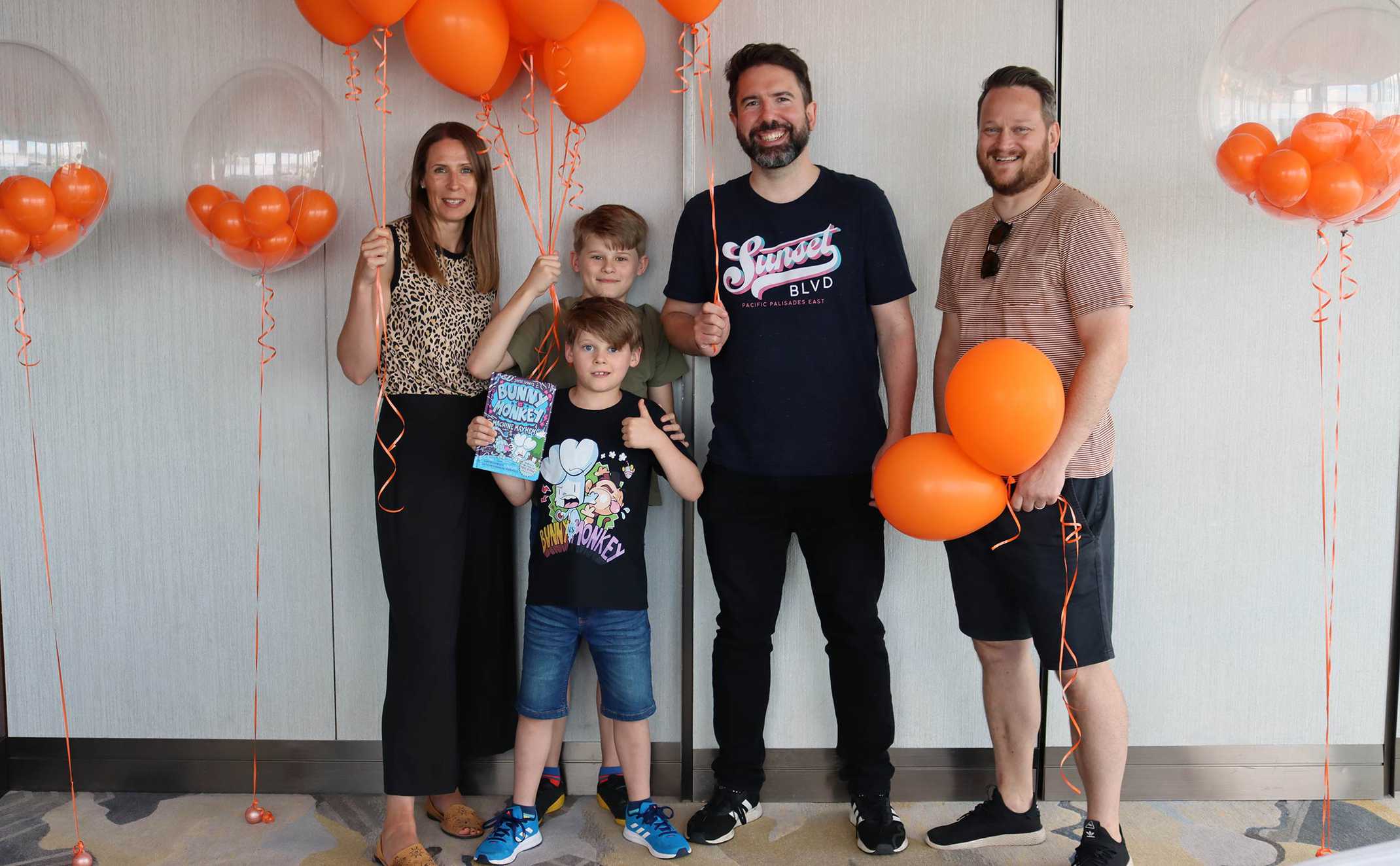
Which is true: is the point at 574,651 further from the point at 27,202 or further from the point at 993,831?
the point at 27,202

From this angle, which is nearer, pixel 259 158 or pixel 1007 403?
pixel 1007 403

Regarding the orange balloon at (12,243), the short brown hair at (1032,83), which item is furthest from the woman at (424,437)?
the short brown hair at (1032,83)

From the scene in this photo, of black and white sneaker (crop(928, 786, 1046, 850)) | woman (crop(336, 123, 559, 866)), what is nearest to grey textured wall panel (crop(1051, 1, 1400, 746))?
black and white sneaker (crop(928, 786, 1046, 850))

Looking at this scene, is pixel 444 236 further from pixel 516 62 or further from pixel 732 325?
pixel 732 325

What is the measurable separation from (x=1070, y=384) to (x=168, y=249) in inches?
84.6

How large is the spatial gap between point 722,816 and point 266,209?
1667mm

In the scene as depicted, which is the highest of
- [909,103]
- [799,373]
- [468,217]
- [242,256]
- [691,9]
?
[691,9]

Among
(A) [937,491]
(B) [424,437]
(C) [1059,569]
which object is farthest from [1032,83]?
(B) [424,437]

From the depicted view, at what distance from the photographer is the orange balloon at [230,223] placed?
2.02 meters

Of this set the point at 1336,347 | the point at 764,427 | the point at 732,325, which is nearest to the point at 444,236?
the point at 732,325

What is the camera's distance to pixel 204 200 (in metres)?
2.03

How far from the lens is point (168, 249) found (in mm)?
2420

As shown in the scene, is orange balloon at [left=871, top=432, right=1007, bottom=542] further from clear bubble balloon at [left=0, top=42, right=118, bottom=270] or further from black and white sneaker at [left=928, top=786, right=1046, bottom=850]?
clear bubble balloon at [left=0, top=42, right=118, bottom=270]

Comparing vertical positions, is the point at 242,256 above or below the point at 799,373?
above
